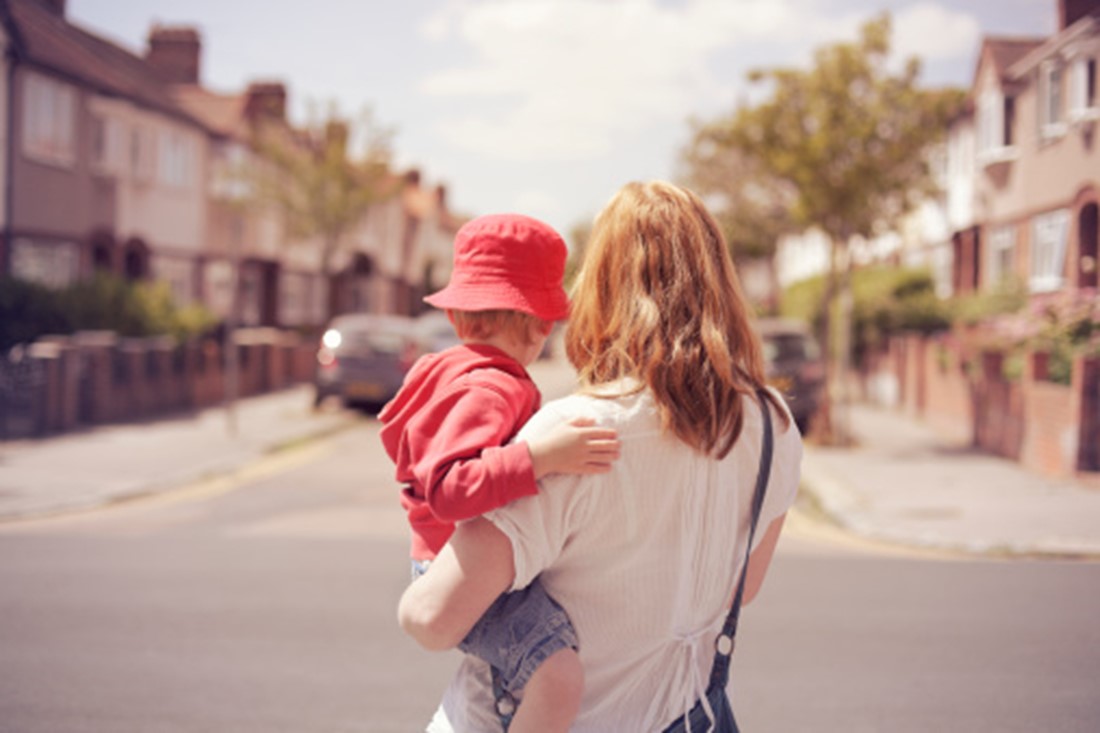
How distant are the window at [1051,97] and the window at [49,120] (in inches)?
803

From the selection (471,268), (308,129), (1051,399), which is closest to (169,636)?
(471,268)

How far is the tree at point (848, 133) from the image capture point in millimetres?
16453

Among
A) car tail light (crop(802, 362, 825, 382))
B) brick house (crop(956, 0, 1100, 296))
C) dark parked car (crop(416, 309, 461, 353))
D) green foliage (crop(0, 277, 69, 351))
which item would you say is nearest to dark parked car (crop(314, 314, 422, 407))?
dark parked car (crop(416, 309, 461, 353))

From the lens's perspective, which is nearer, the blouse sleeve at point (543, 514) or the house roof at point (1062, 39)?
the blouse sleeve at point (543, 514)

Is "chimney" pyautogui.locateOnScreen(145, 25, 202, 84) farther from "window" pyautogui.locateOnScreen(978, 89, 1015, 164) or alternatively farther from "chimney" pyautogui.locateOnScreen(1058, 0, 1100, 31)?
"chimney" pyautogui.locateOnScreen(1058, 0, 1100, 31)

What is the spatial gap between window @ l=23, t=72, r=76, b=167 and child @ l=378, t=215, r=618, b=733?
23.2 m

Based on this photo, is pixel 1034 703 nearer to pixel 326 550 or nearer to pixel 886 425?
pixel 326 550

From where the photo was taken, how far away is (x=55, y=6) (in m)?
29.0

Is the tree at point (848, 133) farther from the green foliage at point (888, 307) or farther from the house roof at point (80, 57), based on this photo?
the house roof at point (80, 57)

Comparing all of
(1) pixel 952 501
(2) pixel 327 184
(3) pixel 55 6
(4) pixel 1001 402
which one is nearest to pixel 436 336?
(2) pixel 327 184

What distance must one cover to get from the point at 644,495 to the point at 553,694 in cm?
39

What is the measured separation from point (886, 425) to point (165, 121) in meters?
19.7

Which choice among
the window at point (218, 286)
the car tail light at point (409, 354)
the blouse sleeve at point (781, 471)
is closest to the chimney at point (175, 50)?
the window at point (218, 286)

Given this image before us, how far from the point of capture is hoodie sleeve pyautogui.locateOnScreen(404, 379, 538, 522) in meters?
1.94
